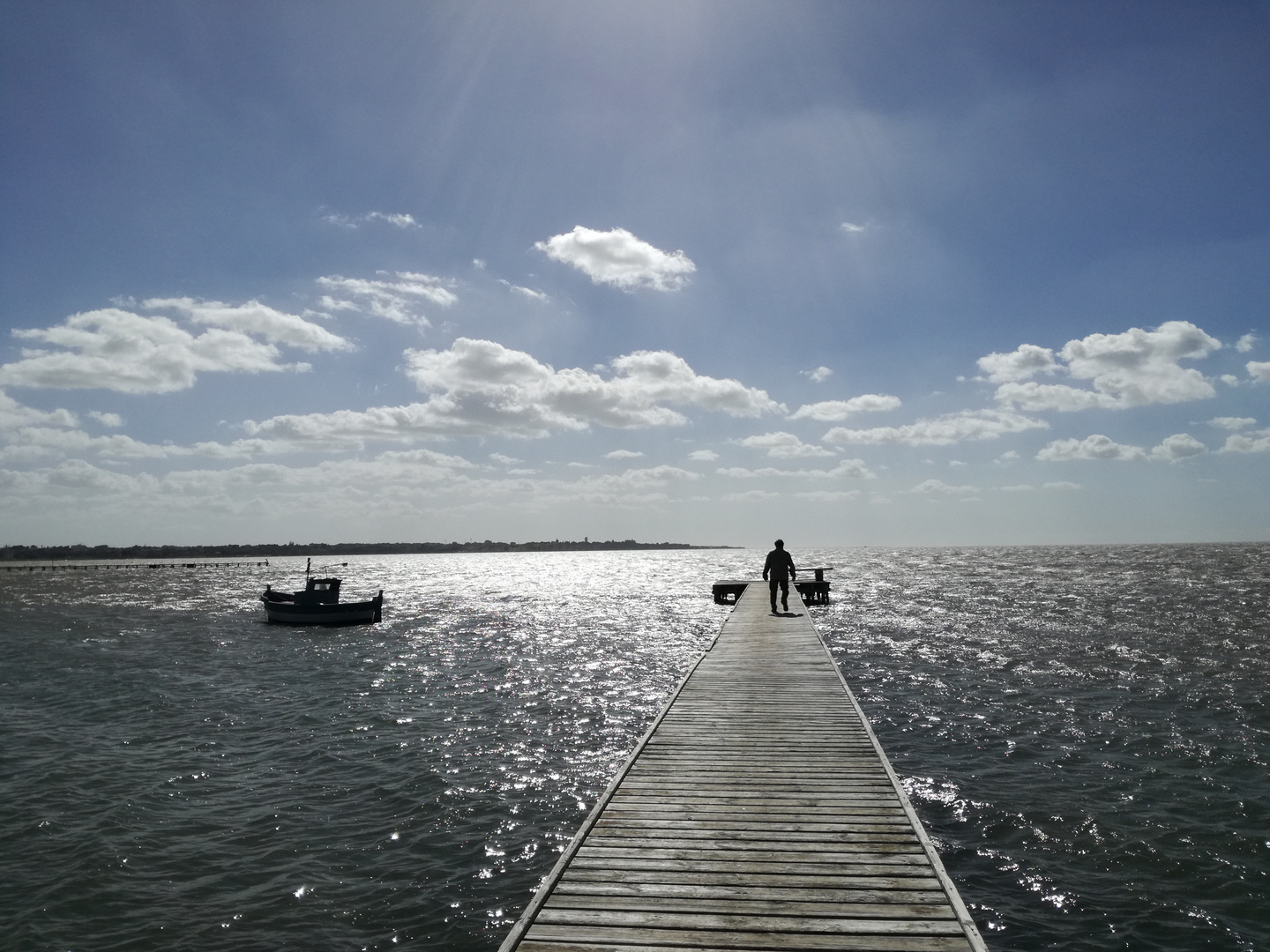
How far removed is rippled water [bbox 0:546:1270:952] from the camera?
29.2ft

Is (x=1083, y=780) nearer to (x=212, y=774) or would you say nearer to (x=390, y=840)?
(x=390, y=840)

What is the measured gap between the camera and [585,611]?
48.7 meters

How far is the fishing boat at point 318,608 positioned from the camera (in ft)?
137

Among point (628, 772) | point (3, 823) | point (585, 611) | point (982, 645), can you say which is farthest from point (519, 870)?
point (585, 611)

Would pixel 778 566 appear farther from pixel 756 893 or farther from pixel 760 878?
pixel 756 893

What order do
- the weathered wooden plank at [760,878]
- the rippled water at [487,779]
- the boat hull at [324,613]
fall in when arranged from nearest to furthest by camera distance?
the weathered wooden plank at [760,878], the rippled water at [487,779], the boat hull at [324,613]

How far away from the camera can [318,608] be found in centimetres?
4153

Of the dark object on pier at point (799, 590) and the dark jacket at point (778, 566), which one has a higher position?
the dark jacket at point (778, 566)

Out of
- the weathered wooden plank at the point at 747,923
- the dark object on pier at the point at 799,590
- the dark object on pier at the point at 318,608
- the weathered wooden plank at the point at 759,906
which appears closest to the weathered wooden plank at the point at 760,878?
the weathered wooden plank at the point at 759,906

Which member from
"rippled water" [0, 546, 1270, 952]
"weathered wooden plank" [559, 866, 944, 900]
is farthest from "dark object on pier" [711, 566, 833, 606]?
"weathered wooden plank" [559, 866, 944, 900]

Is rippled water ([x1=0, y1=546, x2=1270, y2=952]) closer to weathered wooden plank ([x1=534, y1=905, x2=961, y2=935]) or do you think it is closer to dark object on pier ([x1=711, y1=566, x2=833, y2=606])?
weathered wooden plank ([x1=534, y1=905, x2=961, y2=935])

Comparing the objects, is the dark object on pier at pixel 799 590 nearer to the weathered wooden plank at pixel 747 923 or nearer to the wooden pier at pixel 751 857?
the wooden pier at pixel 751 857

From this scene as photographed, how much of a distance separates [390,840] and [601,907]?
20.0 feet

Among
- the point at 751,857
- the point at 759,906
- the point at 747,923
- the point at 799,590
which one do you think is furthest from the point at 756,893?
the point at 799,590
